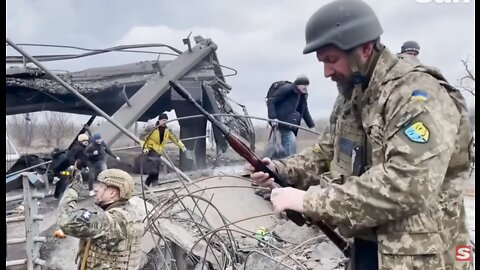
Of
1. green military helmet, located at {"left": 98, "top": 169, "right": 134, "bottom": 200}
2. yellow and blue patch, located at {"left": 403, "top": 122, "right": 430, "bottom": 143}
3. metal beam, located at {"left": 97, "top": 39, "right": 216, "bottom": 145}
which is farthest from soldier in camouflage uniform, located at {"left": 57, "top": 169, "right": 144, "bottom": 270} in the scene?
metal beam, located at {"left": 97, "top": 39, "right": 216, "bottom": 145}

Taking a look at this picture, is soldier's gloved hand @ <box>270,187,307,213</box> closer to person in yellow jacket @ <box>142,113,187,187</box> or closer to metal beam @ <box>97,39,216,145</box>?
person in yellow jacket @ <box>142,113,187,187</box>

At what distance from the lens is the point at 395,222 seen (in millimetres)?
1745

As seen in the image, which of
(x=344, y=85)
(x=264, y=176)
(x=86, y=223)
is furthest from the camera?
(x=86, y=223)

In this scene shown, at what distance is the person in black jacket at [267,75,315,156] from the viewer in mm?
6750

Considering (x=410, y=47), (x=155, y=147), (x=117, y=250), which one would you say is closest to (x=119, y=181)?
(x=117, y=250)

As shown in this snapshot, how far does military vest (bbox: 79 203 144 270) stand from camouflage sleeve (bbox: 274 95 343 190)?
1.54 m

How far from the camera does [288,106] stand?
6805 mm

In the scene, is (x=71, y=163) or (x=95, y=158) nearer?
(x=95, y=158)

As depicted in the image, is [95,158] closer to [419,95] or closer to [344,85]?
[344,85]

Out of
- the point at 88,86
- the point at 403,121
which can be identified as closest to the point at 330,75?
the point at 403,121

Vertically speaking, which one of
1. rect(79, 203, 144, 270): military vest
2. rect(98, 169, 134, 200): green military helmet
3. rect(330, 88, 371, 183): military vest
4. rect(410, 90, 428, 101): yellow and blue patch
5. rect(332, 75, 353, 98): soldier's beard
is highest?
rect(332, 75, 353, 98): soldier's beard

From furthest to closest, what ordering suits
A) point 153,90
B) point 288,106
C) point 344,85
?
point 153,90 → point 288,106 → point 344,85

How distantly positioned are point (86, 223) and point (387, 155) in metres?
2.07
